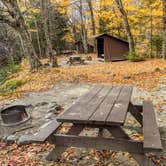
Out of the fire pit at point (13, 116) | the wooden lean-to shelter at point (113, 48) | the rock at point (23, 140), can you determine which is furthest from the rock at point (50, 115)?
the wooden lean-to shelter at point (113, 48)

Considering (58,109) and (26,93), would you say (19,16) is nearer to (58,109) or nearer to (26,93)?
(26,93)

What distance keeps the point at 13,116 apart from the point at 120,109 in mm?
2509

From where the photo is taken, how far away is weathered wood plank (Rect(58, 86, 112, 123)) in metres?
2.34

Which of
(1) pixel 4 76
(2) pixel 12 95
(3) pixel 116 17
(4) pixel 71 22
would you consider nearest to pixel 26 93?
(2) pixel 12 95

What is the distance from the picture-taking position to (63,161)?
2947mm

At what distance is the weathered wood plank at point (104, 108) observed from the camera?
2.27 metres

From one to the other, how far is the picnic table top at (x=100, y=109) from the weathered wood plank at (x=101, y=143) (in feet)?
0.99

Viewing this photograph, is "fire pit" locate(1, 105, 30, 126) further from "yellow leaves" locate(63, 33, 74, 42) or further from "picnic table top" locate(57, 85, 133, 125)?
"yellow leaves" locate(63, 33, 74, 42)

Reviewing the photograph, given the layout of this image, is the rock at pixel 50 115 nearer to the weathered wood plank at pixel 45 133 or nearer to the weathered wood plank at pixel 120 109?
the weathered wood plank at pixel 45 133

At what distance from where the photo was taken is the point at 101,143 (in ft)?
8.09

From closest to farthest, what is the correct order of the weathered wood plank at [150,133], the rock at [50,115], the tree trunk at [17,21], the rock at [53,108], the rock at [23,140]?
the weathered wood plank at [150,133], the rock at [23,140], the rock at [50,115], the rock at [53,108], the tree trunk at [17,21]

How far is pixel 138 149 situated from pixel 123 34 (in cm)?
2004

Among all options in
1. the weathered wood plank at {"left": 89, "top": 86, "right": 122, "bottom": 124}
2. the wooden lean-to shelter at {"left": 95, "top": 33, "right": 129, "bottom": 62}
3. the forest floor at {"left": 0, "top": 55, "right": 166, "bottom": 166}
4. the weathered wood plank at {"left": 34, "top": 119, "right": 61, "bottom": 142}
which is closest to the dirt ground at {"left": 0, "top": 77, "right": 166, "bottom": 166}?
the forest floor at {"left": 0, "top": 55, "right": 166, "bottom": 166}

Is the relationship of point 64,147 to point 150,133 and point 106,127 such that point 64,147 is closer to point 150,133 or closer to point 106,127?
point 106,127
